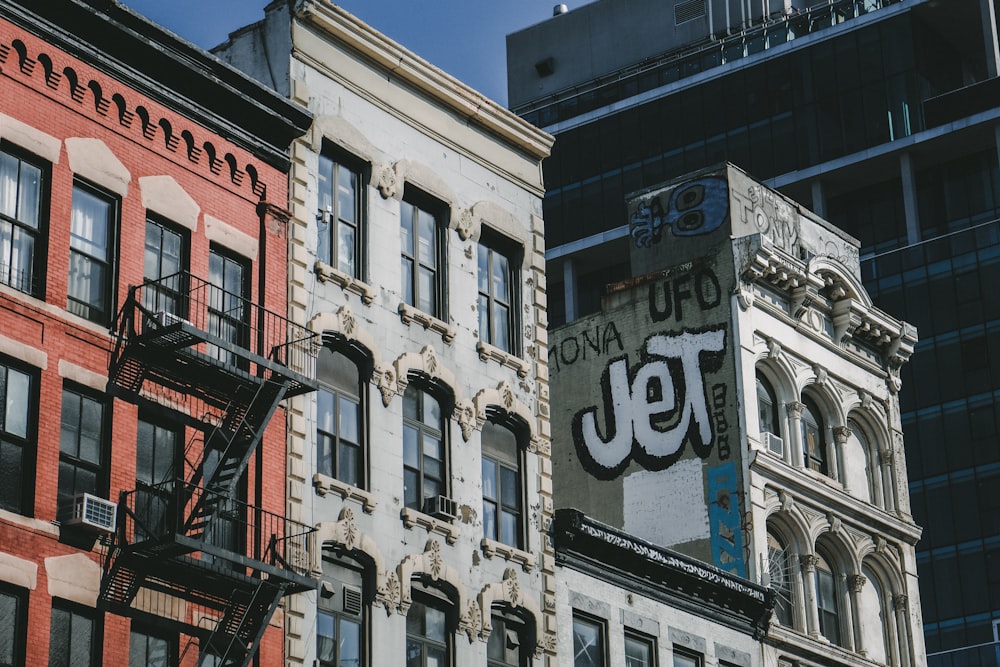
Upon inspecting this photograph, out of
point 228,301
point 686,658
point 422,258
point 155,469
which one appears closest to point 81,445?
point 155,469

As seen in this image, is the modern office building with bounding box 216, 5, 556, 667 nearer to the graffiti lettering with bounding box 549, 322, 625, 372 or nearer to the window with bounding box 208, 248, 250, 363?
Answer: the window with bounding box 208, 248, 250, 363

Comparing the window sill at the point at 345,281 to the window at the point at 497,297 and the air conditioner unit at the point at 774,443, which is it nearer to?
the window at the point at 497,297

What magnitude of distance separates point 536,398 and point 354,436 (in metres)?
5.78

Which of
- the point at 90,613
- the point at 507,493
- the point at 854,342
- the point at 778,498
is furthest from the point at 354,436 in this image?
the point at 854,342

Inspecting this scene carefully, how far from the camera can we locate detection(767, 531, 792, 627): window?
163 ft

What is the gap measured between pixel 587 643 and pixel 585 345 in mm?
13953

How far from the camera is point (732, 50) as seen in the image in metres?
133

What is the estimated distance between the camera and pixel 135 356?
105 ft

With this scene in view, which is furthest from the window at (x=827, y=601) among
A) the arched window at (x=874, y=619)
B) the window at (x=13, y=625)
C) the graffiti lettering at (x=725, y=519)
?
the window at (x=13, y=625)

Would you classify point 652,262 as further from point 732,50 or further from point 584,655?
point 732,50

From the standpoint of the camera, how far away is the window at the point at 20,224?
102 feet

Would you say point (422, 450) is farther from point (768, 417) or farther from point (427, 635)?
point (768, 417)

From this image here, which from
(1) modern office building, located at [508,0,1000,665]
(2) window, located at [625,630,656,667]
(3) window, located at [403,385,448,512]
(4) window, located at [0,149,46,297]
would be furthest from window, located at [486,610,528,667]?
(1) modern office building, located at [508,0,1000,665]

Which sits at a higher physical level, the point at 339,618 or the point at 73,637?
the point at 339,618
